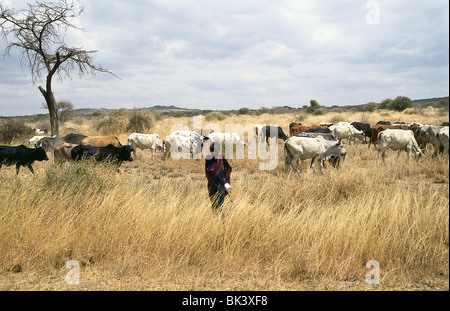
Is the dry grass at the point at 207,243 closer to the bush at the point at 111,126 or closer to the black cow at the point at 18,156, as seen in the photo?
the black cow at the point at 18,156

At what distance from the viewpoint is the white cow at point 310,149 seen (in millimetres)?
11297

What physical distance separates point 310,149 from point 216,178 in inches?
263

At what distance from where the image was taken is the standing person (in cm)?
530

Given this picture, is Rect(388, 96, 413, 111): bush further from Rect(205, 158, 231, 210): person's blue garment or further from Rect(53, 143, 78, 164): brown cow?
Rect(205, 158, 231, 210): person's blue garment

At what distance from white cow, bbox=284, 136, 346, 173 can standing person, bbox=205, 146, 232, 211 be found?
6.34 metres

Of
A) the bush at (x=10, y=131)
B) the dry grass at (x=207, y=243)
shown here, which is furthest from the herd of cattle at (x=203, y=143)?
the bush at (x=10, y=131)

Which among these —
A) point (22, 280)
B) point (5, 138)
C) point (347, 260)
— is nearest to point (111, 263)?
point (22, 280)

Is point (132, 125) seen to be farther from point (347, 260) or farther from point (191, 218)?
point (347, 260)

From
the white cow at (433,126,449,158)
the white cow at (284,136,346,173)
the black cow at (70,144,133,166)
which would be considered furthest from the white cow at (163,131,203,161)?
the white cow at (433,126,449,158)

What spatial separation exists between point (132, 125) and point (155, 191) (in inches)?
803

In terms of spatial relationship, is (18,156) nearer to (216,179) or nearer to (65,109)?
(216,179)

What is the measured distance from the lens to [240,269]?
165 inches

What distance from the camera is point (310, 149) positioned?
11281 millimetres

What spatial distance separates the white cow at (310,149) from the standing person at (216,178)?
20.8 ft
